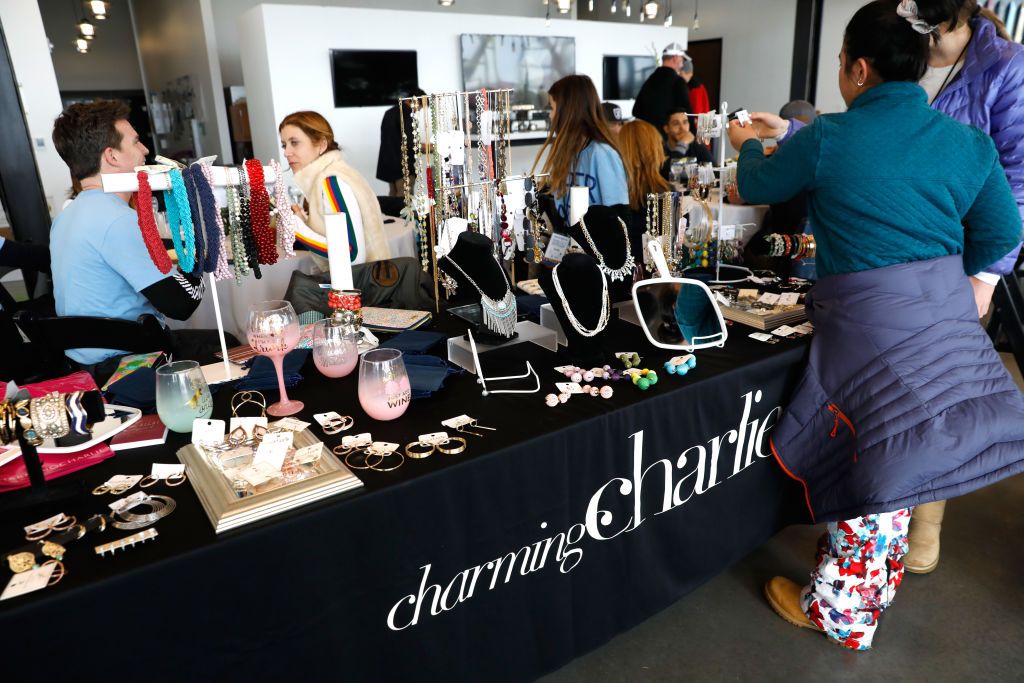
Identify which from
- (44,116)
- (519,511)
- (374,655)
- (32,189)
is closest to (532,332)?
(519,511)

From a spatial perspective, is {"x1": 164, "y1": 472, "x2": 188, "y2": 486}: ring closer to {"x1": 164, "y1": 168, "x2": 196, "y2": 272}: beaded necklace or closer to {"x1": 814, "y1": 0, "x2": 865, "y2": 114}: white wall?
{"x1": 164, "y1": 168, "x2": 196, "y2": 272}: beaded necklace

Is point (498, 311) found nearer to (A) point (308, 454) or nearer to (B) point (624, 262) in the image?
(B) point (624, 262)

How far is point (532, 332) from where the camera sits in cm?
173

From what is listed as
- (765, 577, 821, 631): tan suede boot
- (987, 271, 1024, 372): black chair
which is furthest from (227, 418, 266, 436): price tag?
(987, 271, 1024, 372): black chair

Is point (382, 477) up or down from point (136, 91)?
down

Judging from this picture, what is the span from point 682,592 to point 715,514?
0.21 meters

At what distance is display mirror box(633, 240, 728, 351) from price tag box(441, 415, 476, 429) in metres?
0.57

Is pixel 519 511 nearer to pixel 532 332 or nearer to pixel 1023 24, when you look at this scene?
pixel 532 332

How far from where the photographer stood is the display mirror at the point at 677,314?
1.68 m

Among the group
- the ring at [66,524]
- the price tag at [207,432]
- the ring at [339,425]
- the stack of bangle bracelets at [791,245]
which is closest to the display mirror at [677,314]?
the stack of bangle bracelets at [791,245]

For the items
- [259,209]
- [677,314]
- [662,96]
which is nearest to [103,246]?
[259,209]

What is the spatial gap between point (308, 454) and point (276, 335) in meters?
0.29

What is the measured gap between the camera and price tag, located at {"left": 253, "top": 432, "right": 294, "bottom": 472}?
113 cm

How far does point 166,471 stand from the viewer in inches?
45.3
